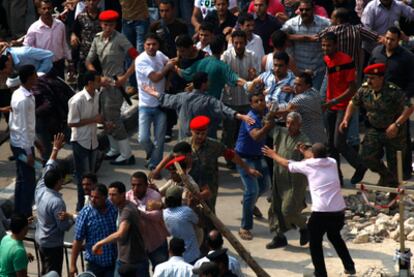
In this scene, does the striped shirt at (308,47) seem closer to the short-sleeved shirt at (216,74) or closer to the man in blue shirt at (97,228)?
the short-sleeved shirt at (216,74)

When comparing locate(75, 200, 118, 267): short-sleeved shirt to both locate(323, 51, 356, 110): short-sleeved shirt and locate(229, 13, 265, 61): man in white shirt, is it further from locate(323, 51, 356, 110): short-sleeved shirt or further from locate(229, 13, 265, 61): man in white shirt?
locate(229, 13, 265, 61): man in white shirt

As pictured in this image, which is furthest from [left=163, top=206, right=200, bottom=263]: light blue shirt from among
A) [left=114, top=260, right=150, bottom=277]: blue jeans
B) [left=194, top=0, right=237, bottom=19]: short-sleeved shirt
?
[left=194, top=0, right=237, bottom=19]: short-sleeved shirt

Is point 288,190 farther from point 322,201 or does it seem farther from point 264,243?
point 322,201

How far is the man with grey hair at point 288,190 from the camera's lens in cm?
1670

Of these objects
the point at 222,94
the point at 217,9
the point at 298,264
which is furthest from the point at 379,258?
the point at 217,9

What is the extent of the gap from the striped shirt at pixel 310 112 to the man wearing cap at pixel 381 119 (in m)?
0.57

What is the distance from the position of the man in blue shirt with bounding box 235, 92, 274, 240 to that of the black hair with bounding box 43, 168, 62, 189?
2.63 metres

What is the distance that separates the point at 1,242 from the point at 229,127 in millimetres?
5345

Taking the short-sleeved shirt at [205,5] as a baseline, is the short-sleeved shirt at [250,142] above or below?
below

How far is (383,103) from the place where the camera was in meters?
17.6

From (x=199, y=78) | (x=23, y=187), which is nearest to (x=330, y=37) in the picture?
(x=199, y=78)

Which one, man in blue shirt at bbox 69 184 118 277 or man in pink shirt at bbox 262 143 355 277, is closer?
man in blue shirt at bbox 69 184 118 277

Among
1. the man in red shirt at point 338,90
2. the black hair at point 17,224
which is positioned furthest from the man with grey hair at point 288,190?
the black hair at point 17,224

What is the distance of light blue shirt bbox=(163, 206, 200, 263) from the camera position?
15.1m
